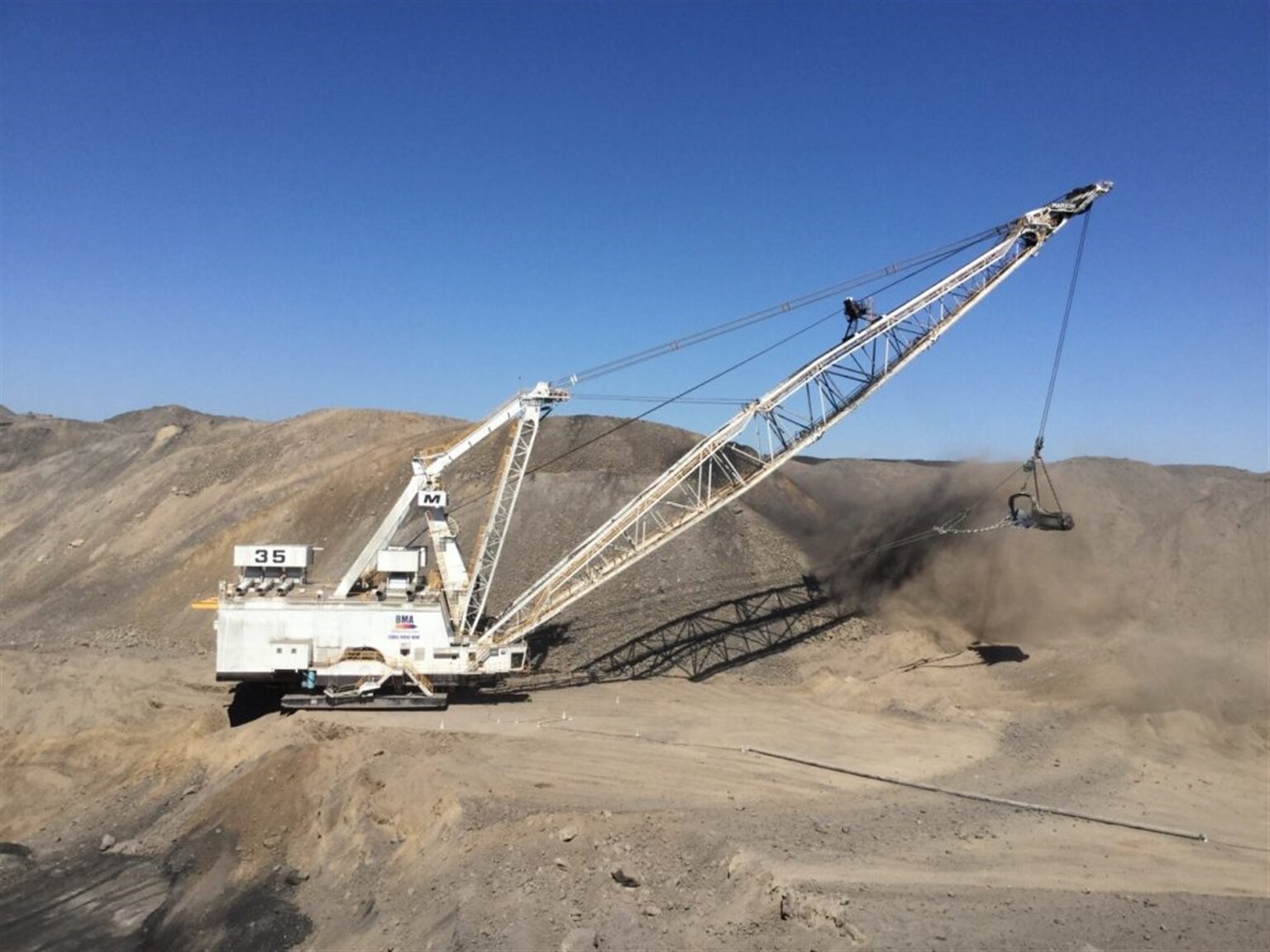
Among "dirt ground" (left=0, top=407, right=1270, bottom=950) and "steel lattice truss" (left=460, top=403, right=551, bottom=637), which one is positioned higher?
"steel lattice truss" (left=460, top=403, right=551, bottom=637)

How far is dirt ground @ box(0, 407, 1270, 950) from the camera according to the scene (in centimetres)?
1146

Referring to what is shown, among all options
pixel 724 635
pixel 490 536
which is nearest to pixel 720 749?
pixel 724 635

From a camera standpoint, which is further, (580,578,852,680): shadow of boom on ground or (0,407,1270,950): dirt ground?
(580,578,852,680): shadow of boom on ground

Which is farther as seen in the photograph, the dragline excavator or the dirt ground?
the dragline excavator

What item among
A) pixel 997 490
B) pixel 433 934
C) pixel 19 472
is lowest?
pixel 433 934

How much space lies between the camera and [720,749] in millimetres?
18344

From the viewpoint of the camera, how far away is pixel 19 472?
4912 cm

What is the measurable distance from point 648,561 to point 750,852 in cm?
1722

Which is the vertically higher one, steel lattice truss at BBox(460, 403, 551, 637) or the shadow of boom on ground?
steel lattice truss at BBox(460, 403, 551, 637)

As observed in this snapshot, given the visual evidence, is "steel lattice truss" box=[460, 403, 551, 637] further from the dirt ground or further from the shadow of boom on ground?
the shadow of boom on ground

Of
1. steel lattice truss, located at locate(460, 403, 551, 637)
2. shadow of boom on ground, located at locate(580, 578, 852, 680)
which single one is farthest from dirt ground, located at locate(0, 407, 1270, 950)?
steel lattice truss, located at locate(460, 403, 551, 637)

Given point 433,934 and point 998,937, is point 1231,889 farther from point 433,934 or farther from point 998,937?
point 433,934

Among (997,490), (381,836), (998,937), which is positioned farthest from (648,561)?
(998,937)

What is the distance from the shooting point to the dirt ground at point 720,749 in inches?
451
